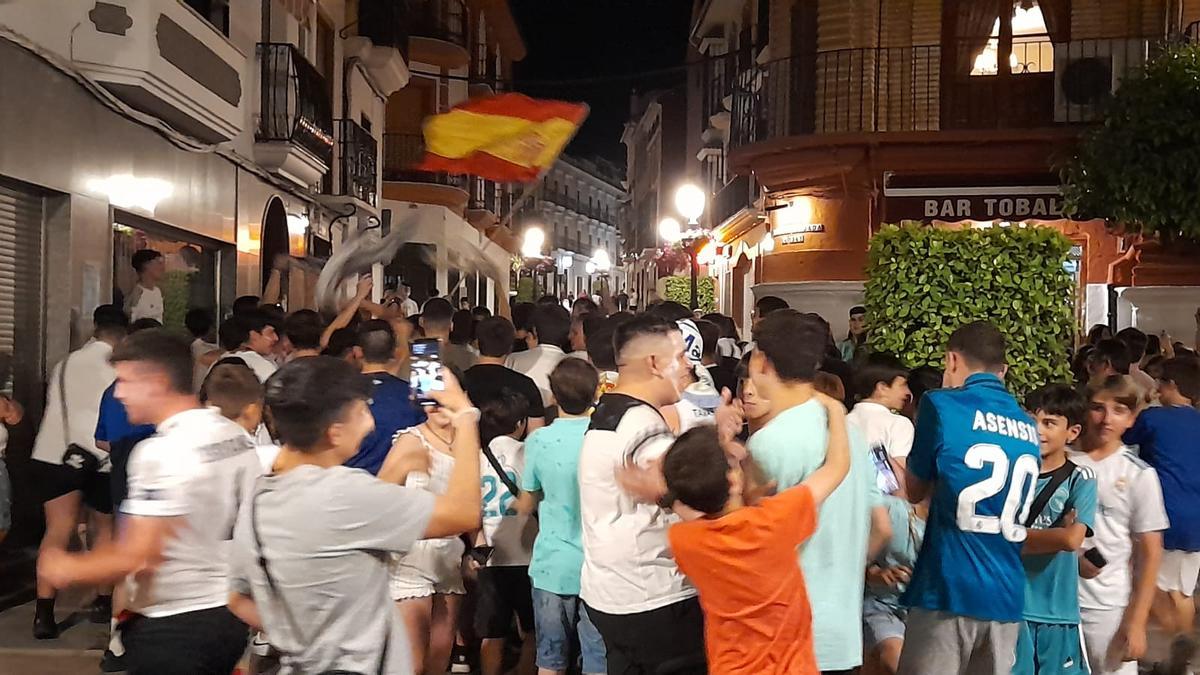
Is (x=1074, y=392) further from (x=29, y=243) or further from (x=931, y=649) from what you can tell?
(x=29, y=243)

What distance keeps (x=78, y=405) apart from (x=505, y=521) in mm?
2838

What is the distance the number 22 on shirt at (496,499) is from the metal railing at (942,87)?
1241cm

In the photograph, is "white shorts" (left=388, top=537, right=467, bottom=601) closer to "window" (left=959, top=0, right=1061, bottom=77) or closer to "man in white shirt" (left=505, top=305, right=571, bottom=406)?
"man in white shirt" (left=505, top=305, right=571, bottom=406)

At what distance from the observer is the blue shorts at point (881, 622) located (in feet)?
17.5

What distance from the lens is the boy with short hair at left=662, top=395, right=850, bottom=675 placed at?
3.62 metres

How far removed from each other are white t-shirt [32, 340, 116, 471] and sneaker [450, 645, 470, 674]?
2378 millimetres

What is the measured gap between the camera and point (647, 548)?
432 cm

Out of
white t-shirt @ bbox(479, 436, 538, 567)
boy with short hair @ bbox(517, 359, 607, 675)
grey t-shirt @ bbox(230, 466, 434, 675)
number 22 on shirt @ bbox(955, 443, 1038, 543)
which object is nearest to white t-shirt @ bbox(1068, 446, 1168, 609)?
number 22 on shirt @ bbox(955, 443, 1038, 543)

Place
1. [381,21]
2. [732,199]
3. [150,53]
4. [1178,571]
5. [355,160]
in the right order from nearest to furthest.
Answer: [1178,571], [150,53], [355,160], [381,21], [732,199]

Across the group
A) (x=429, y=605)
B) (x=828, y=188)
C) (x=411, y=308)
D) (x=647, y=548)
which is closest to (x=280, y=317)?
(x=429, y=605)

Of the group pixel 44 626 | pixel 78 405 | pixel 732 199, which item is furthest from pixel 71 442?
pixel 732 199

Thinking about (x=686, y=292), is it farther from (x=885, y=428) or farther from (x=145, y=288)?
(x=885, y=428)

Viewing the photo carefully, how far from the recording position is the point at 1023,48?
17453 millimetres

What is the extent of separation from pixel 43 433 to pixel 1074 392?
18.6 feet
